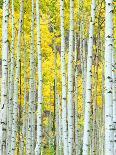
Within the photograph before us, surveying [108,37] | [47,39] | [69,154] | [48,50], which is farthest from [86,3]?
[108,37]

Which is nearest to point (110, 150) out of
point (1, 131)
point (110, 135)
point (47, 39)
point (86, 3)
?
point (110, 135)

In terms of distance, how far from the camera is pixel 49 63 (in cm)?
1978

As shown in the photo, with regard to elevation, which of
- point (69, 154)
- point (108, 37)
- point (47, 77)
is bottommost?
point (69, 154)

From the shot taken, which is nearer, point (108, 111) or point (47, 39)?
point (108, 111)

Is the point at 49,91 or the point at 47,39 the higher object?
the point at 47,39

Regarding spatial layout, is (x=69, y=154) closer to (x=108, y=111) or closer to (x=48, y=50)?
(x=108, y=111)

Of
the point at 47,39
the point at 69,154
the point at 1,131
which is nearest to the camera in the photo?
the point at 1,131

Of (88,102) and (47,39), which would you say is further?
(47,39)

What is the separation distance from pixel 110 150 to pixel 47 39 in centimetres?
1289

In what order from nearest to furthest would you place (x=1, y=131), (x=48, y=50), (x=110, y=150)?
(x=110, y=150)
(x=1, y=131)
(x=48, y=50)

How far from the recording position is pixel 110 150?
5598 millimetres

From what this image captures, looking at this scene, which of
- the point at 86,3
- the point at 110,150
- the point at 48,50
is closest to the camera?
the point at 110,150

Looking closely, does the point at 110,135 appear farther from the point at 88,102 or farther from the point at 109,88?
the point at 88,102

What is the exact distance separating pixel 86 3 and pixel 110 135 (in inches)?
390
